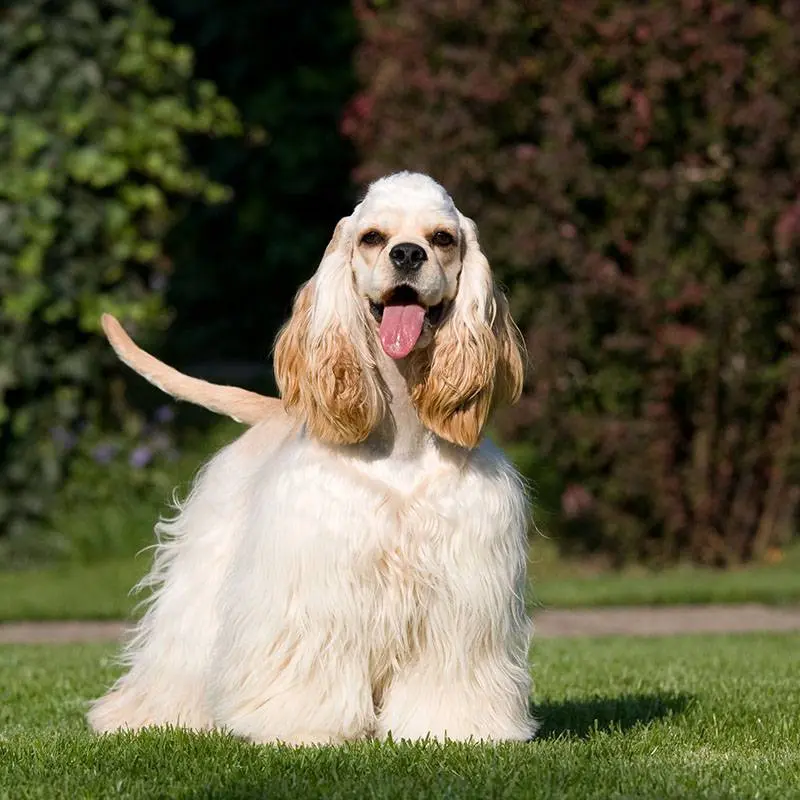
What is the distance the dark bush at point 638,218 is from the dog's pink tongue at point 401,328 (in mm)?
6679

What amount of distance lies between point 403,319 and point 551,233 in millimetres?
6809

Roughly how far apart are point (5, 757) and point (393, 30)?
8.27 metres

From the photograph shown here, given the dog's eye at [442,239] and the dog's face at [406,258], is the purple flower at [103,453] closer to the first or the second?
the dog's face at [406,258]

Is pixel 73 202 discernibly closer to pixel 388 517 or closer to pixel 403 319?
pixel 403 319

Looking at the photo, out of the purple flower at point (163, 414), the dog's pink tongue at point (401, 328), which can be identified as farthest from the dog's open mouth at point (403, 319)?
the purple flower at point (163, 414)

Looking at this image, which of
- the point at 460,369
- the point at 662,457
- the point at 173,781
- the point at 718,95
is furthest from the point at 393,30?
the point at 173,781

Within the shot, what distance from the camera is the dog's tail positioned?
606 cm

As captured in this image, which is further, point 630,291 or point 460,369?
point 630,291

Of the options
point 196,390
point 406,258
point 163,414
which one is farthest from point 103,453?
point 406,258

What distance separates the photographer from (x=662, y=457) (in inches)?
471

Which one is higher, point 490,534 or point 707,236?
point 707,236

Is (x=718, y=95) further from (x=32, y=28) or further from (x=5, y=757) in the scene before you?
(x=5, y=757)

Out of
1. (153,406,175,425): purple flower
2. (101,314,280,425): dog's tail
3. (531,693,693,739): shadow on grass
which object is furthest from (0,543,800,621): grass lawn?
(101,314,280,425): dog's tail

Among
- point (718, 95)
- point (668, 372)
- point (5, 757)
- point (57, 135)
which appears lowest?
point (5, 757)
